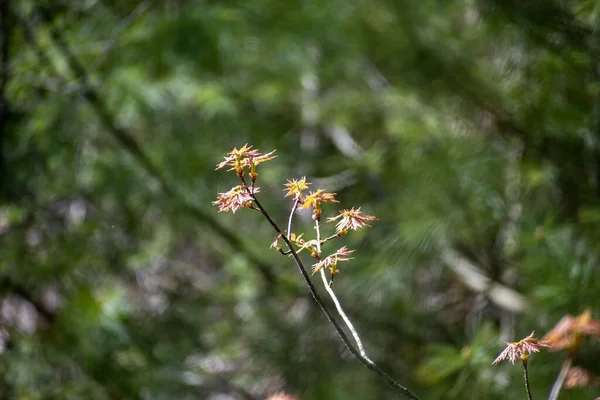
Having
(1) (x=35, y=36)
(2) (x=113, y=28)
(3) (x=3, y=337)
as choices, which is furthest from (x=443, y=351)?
(1) (x=35, y=36)

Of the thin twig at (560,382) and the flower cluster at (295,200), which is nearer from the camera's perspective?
the flower cluster at (295,200)

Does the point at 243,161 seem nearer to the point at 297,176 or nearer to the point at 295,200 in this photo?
the point at 295,200

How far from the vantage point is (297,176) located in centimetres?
288

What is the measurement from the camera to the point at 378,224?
2221mm

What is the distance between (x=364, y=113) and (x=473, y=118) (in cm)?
76

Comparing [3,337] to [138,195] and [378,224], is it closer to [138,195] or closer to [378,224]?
[138,195]

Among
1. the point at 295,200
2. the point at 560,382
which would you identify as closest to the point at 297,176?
the point at 560,382

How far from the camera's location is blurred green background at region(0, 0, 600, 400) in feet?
5.20

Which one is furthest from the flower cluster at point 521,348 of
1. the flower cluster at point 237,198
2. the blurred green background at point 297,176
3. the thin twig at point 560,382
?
the blurred green background at point 297,176

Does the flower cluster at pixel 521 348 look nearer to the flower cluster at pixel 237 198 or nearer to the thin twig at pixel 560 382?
the thin twig at pixel 560 382

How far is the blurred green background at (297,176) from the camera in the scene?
158cm

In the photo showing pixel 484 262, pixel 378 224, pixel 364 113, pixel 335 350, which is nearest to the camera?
pixel 335 350

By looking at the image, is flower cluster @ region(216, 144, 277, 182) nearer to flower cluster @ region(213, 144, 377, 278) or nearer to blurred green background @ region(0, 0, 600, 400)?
flower cluster @ region(213, 144, 377, 278)

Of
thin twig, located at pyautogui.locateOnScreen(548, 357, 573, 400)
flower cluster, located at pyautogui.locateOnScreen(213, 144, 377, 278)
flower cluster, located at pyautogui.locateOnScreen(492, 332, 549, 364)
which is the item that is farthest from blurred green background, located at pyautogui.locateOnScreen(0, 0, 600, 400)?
flower cluster, located at pyautogui.locateOnScreen(213, 144, 377, 278)
